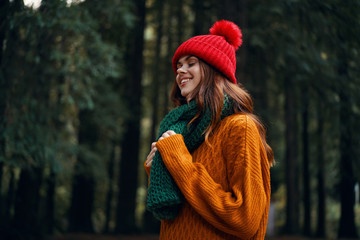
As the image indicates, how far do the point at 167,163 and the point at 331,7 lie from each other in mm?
4737

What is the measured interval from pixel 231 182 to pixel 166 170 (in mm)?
381

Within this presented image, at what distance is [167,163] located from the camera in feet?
6.93

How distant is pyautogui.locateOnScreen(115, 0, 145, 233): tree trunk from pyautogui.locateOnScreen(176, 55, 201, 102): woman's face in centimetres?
1043

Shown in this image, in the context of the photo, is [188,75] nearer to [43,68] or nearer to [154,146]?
[154,146]

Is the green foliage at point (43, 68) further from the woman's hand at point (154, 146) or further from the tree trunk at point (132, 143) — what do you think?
the tree trunk at point (132, 143)

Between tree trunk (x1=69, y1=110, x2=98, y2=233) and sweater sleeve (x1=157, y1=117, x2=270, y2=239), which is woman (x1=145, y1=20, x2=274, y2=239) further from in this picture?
tree trunk (x1=69, y1=110, x2=98, y2=233)

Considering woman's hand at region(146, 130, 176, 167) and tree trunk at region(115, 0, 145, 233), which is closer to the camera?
woman's hand at region(146, 130, 176, 167)

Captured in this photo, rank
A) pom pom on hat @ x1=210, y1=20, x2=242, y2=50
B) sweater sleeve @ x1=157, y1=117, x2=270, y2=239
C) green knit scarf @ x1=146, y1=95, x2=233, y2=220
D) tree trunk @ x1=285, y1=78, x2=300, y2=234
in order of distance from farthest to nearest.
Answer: tree trunk @ x1=285, y1=78, x2=300, y2=234 < pom pom on hat @ x1=210, y1=20, x2=242, y2=50 < green knit scarf @ x1=146, y1=95, x2=233, y2=220 < sweater sleeve @ x1=157, y1=117, x2=270, y2=239

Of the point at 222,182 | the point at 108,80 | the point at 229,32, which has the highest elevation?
the point at 108,80

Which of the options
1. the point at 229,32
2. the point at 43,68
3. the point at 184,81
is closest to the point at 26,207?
the point at 43,68

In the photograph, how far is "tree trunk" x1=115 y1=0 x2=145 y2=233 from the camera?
12.9 m

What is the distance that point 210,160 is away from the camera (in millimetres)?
2174

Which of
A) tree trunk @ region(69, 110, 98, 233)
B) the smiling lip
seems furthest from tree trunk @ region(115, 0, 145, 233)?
the smiling lip

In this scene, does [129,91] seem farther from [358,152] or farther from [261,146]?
[261,146]
